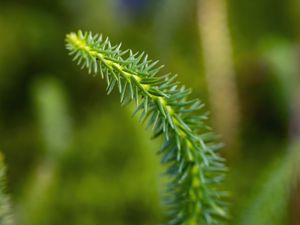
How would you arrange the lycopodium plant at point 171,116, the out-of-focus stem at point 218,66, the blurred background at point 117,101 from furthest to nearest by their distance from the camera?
the out-of-focus stem at point 218,66 < the blurred background at point 117,101 < the lycopodium plant at point 171,116

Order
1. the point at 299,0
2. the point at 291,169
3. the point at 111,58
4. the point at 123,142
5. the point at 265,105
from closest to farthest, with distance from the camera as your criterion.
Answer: the point at 111,58, the point at 291,169, the point at 123,142, the point at 265,105, the point at 299,0

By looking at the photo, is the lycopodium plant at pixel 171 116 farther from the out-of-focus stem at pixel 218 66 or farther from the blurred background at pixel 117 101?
the out-of-focus stem at pixel 218 66

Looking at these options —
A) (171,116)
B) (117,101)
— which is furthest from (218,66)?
(171,116)

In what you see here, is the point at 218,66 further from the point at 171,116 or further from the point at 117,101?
the point at 171,116

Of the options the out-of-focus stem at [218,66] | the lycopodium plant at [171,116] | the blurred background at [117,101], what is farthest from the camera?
the out-of-focus stem at [218,66]

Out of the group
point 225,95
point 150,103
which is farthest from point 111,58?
point 225,95

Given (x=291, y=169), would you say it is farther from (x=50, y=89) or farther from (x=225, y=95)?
(x=225, y=95)

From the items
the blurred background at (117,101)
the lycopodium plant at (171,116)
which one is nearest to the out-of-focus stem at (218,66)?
the blurred background at (117,101)

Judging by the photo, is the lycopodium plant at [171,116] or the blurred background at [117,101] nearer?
the lycopodium plant at [171,116]
